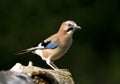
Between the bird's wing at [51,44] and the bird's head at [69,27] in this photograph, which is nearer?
the bird's head at [69,27]

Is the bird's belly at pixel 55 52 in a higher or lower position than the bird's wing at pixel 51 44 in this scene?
lower

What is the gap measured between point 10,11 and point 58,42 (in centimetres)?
957

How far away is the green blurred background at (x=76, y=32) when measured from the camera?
56.2 ft

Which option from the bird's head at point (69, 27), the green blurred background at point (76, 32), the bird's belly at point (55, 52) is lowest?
the bird's belly at point (55, 52)

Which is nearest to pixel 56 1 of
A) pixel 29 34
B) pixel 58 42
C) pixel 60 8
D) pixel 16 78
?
pixel 60 8

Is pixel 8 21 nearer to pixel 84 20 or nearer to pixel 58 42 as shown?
pixel 84 20

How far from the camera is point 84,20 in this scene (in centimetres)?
1845

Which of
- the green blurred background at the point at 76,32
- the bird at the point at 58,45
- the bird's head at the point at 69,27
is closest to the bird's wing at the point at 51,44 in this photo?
the bird at the point at 58,45

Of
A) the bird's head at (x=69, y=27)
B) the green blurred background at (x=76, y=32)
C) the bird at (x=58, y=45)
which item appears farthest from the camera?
the green blurred background at (x=76, y=32)

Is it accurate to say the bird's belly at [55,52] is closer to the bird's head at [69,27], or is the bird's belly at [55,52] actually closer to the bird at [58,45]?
the bird at [58,45]

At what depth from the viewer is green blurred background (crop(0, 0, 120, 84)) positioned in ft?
56.2

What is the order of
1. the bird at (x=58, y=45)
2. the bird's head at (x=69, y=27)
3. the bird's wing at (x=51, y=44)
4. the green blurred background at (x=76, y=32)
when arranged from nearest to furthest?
the bird's head at (x=69, y=27), the bird at (x=58, y=45), the bird's wing at (x=51, y=44), the green blurred background at (x=76, y=32)

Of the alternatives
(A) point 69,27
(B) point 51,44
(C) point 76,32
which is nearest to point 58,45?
(B) point 51,44

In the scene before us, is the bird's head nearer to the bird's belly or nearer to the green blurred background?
the bird's belly
